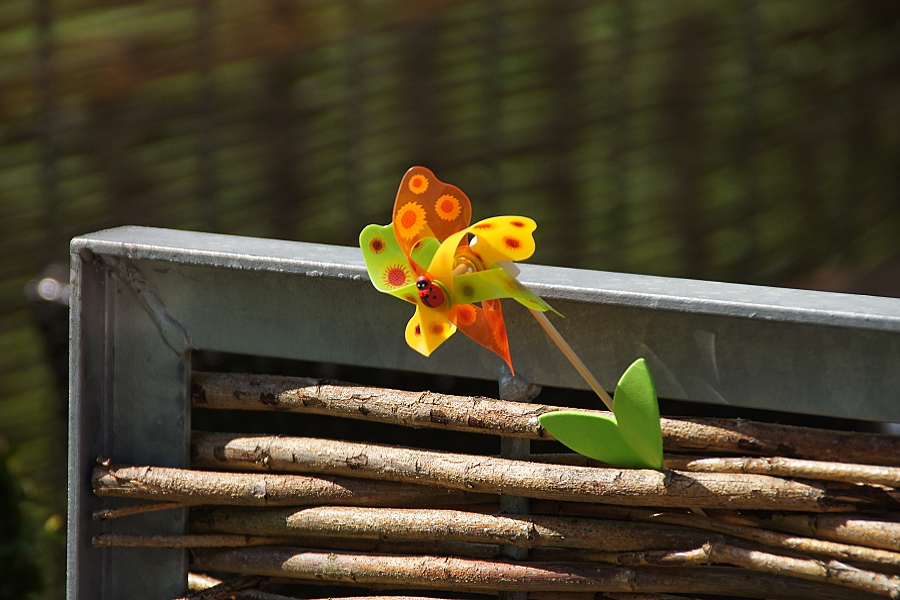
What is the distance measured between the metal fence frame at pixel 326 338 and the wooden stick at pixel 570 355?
0.07ft

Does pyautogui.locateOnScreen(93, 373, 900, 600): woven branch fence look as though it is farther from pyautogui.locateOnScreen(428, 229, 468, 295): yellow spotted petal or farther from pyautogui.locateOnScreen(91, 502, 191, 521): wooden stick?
pyautogui.locateOnScreen(428, 229, 468, 295): yellow spotted petal

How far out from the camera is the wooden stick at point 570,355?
0.58 m

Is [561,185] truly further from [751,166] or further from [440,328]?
[440,328]

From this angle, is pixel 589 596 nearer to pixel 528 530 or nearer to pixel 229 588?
pixel 528 530

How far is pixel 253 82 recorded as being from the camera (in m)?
2.02

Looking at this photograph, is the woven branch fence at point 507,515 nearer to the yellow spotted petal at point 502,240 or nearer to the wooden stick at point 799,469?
the wooden stick at point 799,469

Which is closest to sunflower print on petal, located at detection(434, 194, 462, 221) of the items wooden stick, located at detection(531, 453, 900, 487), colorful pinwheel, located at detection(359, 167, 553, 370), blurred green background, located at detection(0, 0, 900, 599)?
colorful pinwheel, located at detection(359, 167, 553, 370)

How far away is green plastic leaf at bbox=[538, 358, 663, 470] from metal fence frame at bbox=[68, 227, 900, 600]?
33mm

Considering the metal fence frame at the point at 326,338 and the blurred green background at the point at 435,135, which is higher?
the blurred green background at the point at 435,135

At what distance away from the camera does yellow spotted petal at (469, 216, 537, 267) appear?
0.58 meters

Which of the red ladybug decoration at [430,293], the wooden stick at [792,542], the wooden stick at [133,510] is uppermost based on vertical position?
the red ladybug decoration at [430,293]

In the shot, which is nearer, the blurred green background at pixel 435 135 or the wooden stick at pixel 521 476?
the wooden stick at pixel 521 476

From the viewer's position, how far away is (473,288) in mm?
569

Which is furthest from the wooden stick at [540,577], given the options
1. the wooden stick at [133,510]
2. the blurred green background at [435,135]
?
the blurred green background at [435,135]
